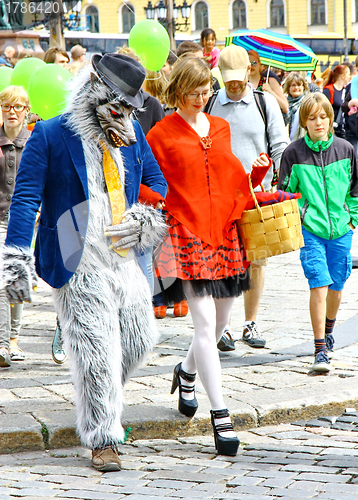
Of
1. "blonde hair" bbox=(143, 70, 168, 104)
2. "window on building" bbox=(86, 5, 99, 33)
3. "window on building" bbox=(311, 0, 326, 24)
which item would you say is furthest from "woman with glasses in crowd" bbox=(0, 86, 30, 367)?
"window on building" bbox=(86, 5, 99, 33)

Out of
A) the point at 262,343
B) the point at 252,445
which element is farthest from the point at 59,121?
the point at 262,343

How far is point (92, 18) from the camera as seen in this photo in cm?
5925

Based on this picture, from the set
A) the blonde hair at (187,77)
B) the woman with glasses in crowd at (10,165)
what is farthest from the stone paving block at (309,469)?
the woman with glasses in crowd at (10,165)

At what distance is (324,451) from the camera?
155 inches

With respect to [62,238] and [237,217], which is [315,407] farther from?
[62,238]

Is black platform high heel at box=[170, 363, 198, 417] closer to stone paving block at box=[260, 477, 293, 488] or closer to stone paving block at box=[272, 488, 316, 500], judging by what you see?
stone paving block at box=[260, 477, 293, 488]

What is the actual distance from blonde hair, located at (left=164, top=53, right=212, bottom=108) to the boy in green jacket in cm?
150

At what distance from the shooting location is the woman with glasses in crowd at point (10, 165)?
218 inches

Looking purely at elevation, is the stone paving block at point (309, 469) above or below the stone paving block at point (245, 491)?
below

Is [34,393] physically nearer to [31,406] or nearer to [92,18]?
[31,406]

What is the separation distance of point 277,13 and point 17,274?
5829 centimetres

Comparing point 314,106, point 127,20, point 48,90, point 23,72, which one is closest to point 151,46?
point 23,72

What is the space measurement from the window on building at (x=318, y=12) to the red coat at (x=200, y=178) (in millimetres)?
56020

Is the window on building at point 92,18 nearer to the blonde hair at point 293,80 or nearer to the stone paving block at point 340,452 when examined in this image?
the blonde hair at point 293,80
